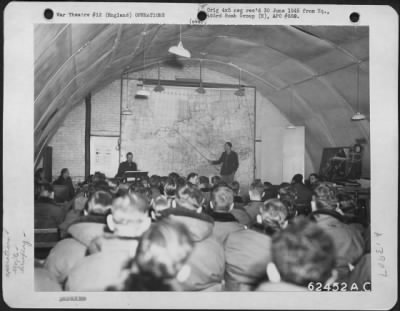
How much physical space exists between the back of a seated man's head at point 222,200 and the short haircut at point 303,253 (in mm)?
193

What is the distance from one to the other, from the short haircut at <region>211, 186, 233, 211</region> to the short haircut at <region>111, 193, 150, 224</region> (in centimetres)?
24

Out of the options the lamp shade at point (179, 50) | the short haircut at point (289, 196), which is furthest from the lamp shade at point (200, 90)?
the short haircut at point (289, 196)

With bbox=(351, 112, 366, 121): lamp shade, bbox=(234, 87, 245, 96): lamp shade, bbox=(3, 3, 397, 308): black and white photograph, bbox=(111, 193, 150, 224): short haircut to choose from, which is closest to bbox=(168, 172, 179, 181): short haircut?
bbox=(3, 3, 397, 308): black and white photograph

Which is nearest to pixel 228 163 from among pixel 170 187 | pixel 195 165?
pixel 195 165

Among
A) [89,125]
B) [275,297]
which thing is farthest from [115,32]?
[275,297]

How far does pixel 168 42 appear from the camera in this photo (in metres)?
1.52

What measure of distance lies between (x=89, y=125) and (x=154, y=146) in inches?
9.3

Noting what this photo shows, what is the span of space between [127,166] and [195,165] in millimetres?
236

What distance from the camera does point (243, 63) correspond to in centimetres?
161

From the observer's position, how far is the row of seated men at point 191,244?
4.80 ft

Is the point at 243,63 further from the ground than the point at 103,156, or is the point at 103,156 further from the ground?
the point at 243,63

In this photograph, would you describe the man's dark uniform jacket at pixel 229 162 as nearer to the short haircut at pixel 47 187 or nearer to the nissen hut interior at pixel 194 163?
the nissen hut interior at pixel 194 163

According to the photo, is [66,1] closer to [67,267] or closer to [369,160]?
[67,267]

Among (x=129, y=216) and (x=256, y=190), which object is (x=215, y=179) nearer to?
(x=256, y=190)
